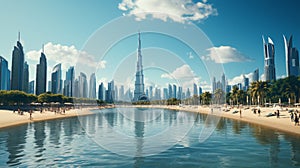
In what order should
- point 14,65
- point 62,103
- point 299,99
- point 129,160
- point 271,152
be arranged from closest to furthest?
point 129,160, point 271,152, point 299,99, point 62,103, point 14,65

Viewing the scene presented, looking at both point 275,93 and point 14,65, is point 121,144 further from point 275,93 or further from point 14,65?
point 14,65

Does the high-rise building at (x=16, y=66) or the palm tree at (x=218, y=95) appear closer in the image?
the palm tree at (x=218, y=95)

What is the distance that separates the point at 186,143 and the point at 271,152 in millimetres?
7947

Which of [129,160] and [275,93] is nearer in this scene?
[129,160]

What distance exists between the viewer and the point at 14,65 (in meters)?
190

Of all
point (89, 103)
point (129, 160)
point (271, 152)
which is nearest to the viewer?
point (129, 160)

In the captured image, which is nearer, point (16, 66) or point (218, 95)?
point (218, 95)

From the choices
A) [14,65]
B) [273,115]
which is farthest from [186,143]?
[14,65]

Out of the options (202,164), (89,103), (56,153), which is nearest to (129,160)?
(202,164)

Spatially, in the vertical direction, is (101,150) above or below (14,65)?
below

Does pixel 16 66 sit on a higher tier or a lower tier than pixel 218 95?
higher

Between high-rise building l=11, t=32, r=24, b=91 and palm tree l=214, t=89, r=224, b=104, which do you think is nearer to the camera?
palm tree l=214, t=89, r=224, b=104

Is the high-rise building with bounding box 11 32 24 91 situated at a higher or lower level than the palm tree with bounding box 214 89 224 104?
higher

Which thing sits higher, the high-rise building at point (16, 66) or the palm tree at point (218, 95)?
the high-rise building at point (16, 66)
